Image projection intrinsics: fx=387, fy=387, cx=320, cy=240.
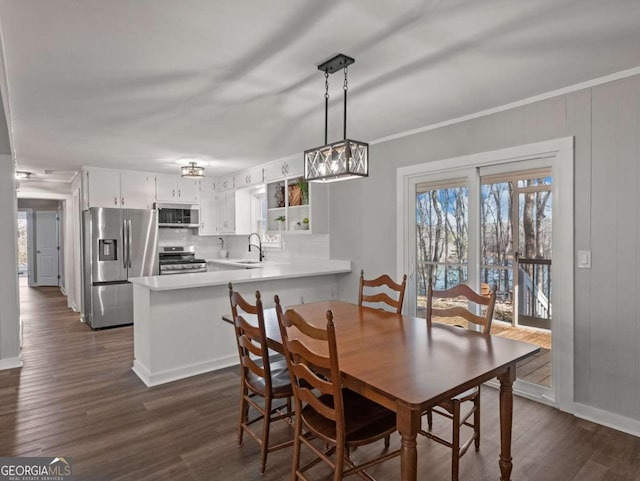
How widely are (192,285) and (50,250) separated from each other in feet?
30.7

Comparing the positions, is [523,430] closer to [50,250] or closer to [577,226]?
[577,226]

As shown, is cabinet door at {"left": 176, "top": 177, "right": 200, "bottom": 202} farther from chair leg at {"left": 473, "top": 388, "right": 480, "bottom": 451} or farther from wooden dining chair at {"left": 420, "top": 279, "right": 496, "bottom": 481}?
chair leg at {"left": 473, "top": 388, "right": 480, "bottom": 451}

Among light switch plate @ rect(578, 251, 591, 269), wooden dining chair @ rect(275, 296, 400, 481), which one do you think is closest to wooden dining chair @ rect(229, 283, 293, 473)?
wooden dining chair @ rect(275, 296, 400, 481)

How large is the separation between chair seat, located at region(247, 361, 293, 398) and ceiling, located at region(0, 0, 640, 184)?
6.25 feet

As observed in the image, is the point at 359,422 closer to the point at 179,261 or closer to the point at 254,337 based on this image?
the point at 254,337

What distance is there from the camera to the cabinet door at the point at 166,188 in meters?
6.20

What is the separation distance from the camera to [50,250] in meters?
10.5

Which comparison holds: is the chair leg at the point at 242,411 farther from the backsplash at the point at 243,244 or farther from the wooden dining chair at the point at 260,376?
the backsplash at the point at 243,244

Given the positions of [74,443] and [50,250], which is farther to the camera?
[50,250]

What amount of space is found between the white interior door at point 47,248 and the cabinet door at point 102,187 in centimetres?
620

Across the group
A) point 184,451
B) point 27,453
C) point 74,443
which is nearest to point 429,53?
point 184,451

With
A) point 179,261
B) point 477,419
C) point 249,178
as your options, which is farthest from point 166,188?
point 477,419

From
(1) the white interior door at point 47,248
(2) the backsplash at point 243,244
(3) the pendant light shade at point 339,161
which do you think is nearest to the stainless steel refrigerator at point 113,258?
(2) the backsplash at point 243,244

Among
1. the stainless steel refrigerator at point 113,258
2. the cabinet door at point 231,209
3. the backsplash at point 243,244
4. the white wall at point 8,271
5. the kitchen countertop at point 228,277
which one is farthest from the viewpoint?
the cabinet door at point 231,209
